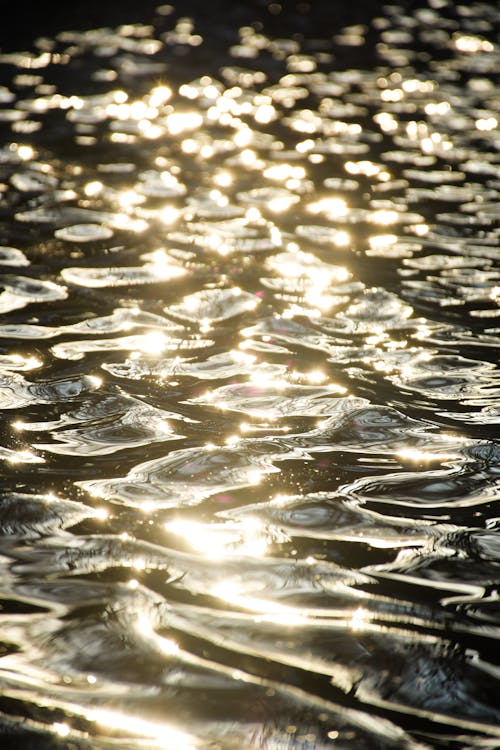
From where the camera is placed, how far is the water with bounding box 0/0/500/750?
5.51 feet

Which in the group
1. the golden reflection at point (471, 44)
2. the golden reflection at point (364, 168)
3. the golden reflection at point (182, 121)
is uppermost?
the golden reflection at point (364, 168)

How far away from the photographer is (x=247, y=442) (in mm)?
2627

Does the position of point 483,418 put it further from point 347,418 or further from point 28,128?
point 28,128

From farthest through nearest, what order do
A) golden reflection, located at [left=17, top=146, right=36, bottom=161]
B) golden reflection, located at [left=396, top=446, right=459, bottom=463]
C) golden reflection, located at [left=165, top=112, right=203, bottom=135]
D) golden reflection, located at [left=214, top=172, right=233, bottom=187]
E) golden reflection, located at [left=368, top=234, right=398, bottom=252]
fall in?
golden reflection, located at [left=165, top=112, right=203, bottom=135]
golden reflection, located at [left=17, top=146, right=36, bottom=161]
golden reflection, located at [left=214, top=172, right=233, bottom=187]
golden reflection, located at [left=368, top=234, right=398, bottom=252]
golden reflection, located at [left=396, top=446, right=459, bottom=463]

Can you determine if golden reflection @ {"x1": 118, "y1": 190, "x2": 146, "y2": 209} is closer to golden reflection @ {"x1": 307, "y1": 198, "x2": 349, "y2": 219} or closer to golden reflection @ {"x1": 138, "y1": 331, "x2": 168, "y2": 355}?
golden reflection @ {"x1": 307, "y1": 198, "x2": 349, "y2": 219}

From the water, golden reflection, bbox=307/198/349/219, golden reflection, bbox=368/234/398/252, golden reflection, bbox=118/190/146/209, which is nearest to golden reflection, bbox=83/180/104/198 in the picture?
the water

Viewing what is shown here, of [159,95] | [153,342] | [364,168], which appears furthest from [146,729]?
[159,95]

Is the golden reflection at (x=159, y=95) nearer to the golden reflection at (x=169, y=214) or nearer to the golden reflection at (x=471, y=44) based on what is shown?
the golden reflection at (x=169, y=214)

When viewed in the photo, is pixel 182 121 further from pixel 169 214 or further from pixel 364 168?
pixel 169 214

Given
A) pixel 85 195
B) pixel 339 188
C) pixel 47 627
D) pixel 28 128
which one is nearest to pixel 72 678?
pixel 47 627

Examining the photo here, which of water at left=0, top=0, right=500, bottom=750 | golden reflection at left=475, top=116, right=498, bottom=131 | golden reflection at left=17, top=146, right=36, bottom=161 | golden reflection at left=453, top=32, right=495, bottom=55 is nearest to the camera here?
water at left=0, top=0, right=500, bottom=750

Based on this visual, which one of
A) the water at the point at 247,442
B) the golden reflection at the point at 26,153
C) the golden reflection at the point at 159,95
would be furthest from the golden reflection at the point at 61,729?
the golden reflection at the point at 159,95

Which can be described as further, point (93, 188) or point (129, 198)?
point (93, 188)

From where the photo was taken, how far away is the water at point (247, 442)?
5.51 feet
